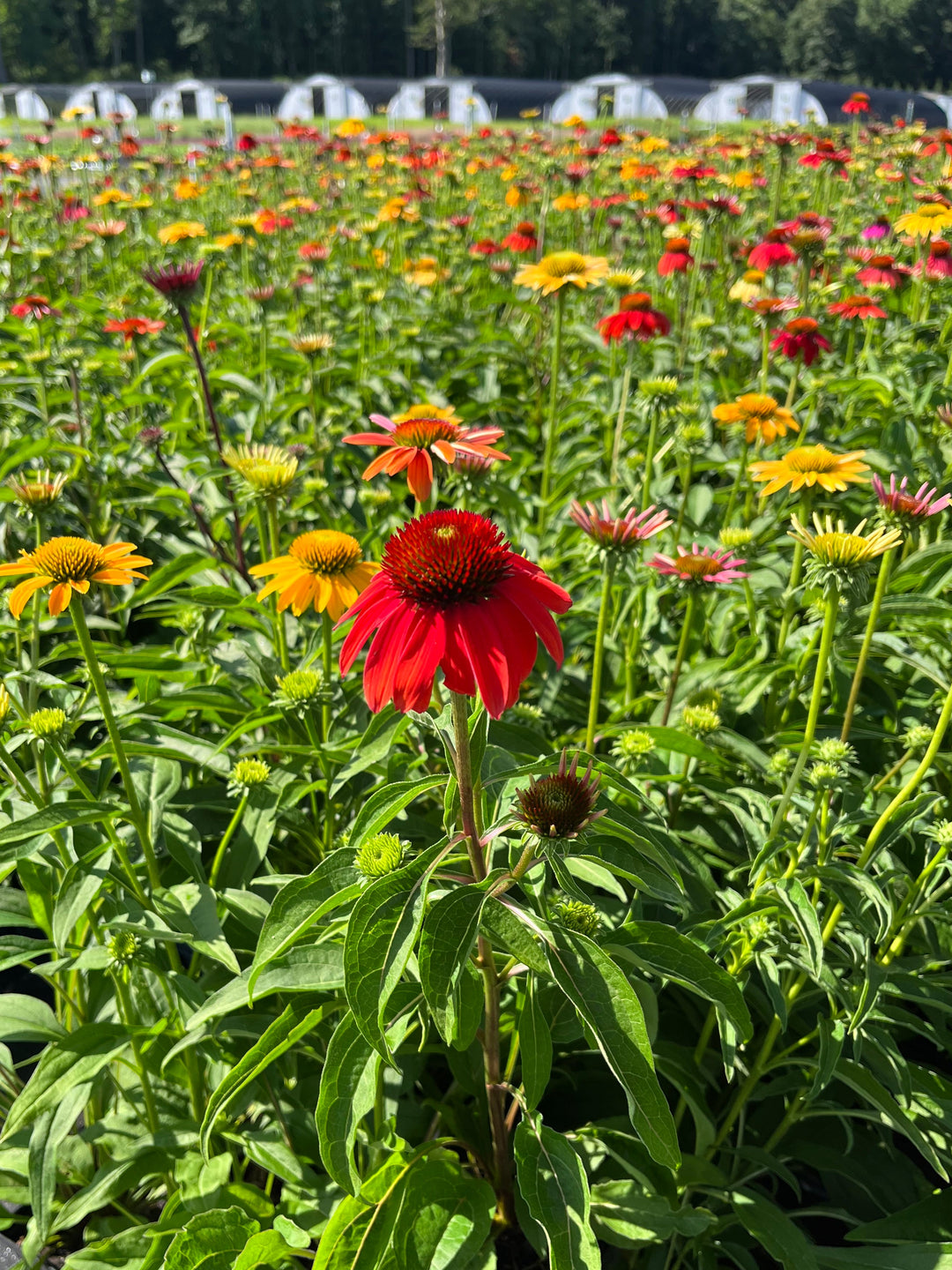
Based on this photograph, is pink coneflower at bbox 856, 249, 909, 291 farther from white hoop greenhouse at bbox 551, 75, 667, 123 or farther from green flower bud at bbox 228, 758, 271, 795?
white hoop greenhouse at bbox 551, 75, 667, 123

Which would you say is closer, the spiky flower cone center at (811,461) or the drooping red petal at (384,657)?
the drooping red petal at (384,657)

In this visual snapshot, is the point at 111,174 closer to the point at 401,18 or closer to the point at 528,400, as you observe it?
the point at 528,400

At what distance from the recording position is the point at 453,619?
35.2 inches

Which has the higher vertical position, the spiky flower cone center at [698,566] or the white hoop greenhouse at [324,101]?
the white hoop greenhouse at [324,101]

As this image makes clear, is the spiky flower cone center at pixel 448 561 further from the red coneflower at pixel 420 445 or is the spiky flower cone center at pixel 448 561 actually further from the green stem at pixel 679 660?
the green stem at pixel 679 660

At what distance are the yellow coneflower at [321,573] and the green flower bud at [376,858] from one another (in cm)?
48

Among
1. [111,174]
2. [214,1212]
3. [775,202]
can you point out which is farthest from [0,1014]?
[111,174]

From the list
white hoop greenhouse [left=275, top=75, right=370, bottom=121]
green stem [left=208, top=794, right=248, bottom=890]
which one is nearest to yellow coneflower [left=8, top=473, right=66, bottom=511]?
green stem [left=208, top=794, right=248, bottom=890]

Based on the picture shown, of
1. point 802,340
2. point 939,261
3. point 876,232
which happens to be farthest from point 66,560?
point 876,232

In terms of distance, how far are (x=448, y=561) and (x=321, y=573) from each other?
644 millimetres

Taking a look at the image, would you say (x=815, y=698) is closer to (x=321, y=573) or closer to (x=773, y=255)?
(x=321, y=573)

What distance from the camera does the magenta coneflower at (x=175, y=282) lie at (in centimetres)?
244

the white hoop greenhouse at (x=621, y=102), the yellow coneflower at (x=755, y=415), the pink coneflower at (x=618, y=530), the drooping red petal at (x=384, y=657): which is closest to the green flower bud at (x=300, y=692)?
the pink coneflower at (x=618, y=530)

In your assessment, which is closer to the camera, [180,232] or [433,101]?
[180,232]
